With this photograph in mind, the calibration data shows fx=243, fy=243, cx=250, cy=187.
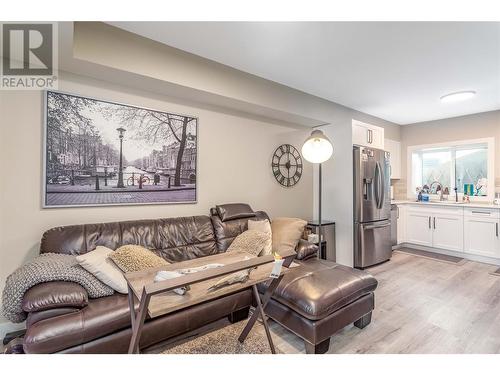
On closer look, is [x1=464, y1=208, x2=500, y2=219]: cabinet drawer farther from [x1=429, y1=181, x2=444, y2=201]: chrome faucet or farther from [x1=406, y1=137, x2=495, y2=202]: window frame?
[x1=429, y1=181, x2=444, y2=201]: chrome faucet

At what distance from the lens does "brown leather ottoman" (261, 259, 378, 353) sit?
5.72 feet

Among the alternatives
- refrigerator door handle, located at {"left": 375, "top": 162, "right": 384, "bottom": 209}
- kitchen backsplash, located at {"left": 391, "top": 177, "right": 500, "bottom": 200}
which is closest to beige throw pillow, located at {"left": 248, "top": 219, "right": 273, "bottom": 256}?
refrigerator door handle, located at {"left": 375, "top": 162, "right": 384, "bottom": 209}

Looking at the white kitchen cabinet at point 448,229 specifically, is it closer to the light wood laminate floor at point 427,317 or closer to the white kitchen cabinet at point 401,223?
the white kitchen cabinet at point 401,223

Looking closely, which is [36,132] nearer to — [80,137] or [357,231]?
[80,137]

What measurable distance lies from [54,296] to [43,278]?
167 mm

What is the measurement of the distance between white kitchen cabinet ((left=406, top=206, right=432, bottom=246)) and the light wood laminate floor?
1.02 metres

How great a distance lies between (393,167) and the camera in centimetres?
509

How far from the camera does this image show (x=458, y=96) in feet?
11.1

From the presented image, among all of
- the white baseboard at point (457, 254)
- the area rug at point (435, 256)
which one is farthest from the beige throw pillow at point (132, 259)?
the white baseboard at point (457, 254)

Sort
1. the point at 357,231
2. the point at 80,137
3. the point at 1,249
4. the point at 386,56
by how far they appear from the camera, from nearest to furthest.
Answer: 1. the point at 1,249
2. the point at 80,137
3. the point at 386,56
4. the point at 357,231

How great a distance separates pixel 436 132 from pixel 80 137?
5865 mm
